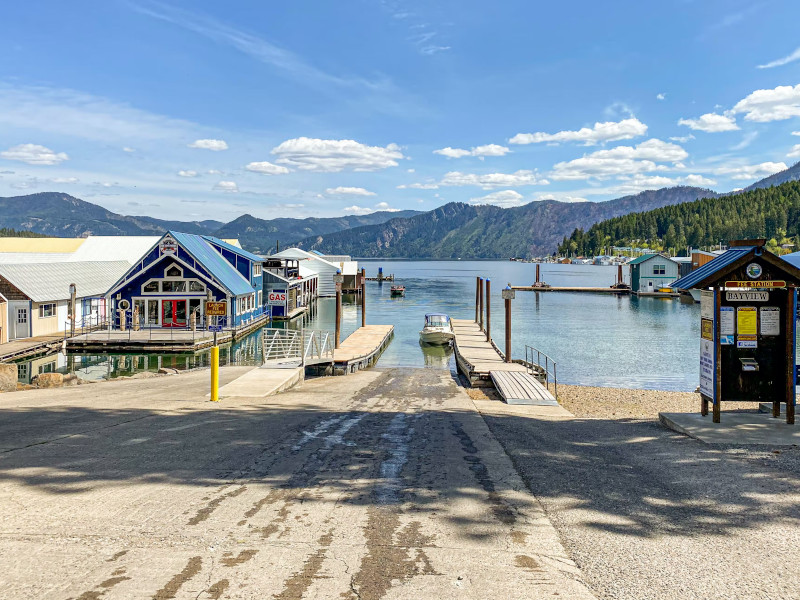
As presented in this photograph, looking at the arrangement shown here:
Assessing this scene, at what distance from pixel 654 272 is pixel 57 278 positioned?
92297 millimetres

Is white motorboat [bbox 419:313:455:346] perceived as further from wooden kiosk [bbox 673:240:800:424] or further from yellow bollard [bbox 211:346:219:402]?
wooden kiosk [bbox 673:240:800:424]

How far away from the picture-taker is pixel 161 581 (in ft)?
15.5

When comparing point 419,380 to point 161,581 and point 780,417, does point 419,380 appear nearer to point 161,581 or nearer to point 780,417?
point 780,417

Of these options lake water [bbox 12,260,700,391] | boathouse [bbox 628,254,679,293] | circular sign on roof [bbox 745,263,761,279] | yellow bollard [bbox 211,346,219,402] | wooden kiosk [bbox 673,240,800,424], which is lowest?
lake water [bbox 12,260,700,391]

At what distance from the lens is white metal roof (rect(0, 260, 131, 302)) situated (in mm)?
37969

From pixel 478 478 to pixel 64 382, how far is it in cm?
2106

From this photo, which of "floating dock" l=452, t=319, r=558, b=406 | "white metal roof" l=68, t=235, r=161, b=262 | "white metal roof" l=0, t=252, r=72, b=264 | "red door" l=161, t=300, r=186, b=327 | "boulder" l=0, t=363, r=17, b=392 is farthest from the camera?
"white metal roof" l=68, t=235, r=161, b=262

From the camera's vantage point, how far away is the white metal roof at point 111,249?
62.5 meters

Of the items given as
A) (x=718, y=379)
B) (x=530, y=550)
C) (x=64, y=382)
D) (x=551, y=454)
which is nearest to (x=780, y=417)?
(x=718, y=379)

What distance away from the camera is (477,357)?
1256 inches

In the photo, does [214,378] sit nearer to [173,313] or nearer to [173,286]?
[173,313]

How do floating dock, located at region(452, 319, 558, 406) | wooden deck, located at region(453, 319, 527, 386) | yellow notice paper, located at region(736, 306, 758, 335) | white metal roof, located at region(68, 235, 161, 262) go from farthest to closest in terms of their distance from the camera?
white metal roof, located at region(68, 235, 161, 262)
wooden deck, located at region(453, 319, 527, 386)
floating dock, located at region(452, 319, 558, 406)
yellow notice paper, located at region(736, 306, 758, 335)

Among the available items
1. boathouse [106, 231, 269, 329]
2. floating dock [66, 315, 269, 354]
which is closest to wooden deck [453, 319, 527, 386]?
floating dock [66, 315, 269, 354]

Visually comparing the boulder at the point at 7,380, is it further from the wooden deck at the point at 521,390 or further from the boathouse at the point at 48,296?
the boathouse at the point at 48,296
